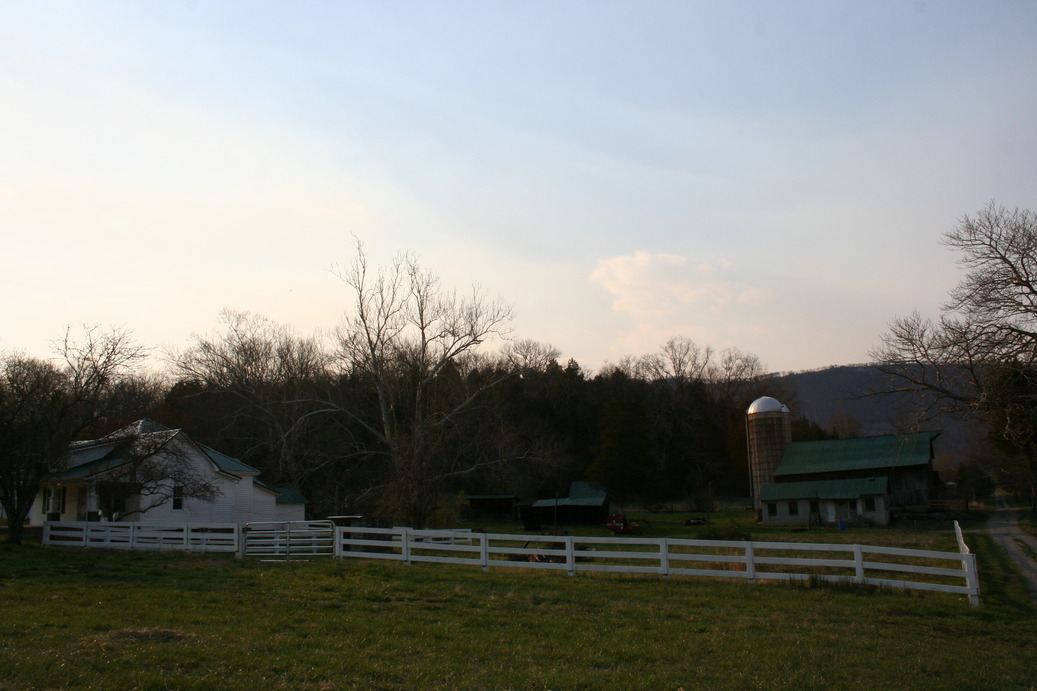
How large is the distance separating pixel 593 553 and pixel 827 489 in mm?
33780

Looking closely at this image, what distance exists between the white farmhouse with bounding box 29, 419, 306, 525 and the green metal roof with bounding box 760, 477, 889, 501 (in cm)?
2839

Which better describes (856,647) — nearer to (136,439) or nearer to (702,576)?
(702,576)

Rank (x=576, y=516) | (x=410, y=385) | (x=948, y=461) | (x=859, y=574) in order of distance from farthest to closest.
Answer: (x=948, y=461) < (x=576, y=516) < (x=410, y=385) < (x=859, y=574)

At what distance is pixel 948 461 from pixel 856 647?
135193 mm

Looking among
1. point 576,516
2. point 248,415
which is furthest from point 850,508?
point 248,415

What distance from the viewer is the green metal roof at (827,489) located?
4416 cm

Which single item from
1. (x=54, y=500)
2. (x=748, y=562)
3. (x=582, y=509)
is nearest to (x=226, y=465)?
(x=54, y=500)

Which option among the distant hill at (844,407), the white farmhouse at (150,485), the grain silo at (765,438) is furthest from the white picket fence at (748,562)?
the distant hill at (844,407)

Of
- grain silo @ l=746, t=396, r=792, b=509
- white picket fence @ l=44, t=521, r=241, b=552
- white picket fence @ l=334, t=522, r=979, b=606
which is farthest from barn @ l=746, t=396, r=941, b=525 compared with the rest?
white picket fence @ l=44, t=521, r=241, b=552

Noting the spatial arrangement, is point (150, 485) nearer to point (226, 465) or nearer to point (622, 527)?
point (226, 465)

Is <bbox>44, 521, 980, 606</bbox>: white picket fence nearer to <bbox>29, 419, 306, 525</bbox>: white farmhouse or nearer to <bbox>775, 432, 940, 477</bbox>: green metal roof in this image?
<bbox>29, 419, 306, 525</bbox>: white farmhouse

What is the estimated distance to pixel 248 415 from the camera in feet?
162

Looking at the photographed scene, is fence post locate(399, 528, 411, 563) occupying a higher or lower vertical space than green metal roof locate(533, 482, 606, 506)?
higher

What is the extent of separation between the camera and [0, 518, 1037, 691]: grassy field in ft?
28.0
